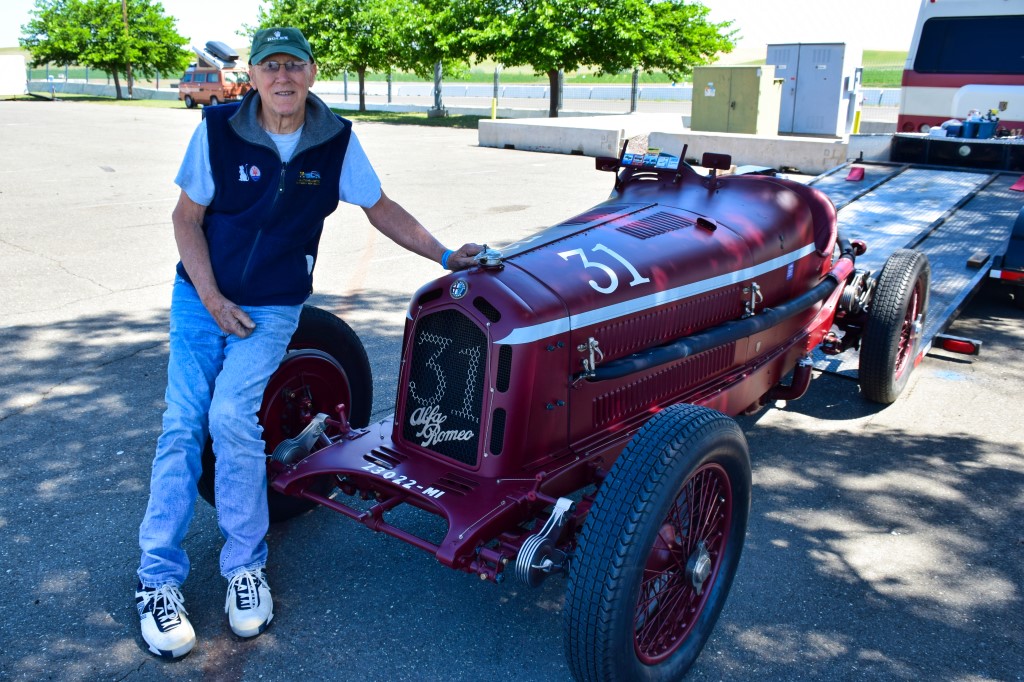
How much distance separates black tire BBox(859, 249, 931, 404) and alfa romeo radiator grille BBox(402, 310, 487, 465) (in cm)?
281

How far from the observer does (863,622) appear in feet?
10.4

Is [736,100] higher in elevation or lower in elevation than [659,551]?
higher

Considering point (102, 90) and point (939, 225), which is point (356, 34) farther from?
point (939, 225)

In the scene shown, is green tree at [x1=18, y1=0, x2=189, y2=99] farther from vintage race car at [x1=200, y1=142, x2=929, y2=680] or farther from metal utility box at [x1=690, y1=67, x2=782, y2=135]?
vintage race car at [x1=200, y1=142, x2=929, y2=680]

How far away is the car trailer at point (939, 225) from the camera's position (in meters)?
5.60

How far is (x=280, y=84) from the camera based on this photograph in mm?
3098

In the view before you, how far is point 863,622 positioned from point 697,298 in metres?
1.45

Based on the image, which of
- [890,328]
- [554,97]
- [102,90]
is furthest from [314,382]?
[102,90]

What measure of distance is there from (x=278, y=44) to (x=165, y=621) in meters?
2.09

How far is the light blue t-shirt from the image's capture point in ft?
10.1

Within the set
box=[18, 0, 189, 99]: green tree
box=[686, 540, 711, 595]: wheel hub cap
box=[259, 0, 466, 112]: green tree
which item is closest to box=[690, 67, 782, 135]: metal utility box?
Result: box=[259, 0, 466, 112]: green tree

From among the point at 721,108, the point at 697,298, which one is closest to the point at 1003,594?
the point at 697,298

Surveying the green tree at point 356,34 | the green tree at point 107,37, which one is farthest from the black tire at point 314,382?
the green tree at point 107,37

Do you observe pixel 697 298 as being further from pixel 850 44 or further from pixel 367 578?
pixel 850 44
